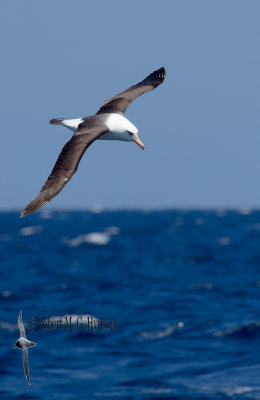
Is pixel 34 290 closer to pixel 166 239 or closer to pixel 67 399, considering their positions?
pixel 67 399

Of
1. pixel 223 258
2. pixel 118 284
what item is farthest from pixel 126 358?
pixel 223 258

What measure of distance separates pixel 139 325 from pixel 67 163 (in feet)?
55.8

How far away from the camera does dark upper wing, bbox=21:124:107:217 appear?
11.4 m

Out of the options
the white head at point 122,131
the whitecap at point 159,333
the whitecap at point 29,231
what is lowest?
the white head at point 122,131

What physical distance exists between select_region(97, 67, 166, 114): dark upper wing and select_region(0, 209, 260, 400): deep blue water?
8519 millimetres

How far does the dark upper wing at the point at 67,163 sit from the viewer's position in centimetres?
1140

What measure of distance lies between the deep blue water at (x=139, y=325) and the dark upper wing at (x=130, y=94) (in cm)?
852

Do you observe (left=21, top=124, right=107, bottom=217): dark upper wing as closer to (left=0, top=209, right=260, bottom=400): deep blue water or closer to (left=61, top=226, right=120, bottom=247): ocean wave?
(left=0, top=209, right=260, bottom=400): deep blue water

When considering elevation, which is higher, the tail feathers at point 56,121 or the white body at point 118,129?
the tail feathers at point 56,121

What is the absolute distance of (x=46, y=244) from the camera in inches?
2773

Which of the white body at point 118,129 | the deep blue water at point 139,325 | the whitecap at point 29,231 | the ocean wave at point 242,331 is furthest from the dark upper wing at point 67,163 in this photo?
the whitecap at point 29,231

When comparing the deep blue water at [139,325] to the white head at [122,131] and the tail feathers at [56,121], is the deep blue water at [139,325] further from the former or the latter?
the white head at [122,131]

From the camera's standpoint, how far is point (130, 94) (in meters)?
17.1

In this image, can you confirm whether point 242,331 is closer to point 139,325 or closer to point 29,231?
point 139,325
